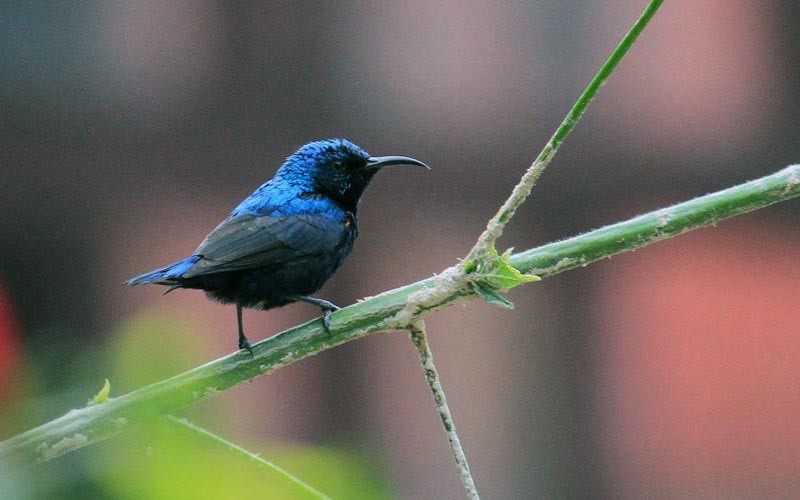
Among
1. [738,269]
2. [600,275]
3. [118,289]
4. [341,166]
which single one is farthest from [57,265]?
[738,269]

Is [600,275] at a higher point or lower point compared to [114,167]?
higher

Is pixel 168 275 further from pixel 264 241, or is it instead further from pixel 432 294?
pixel 432 294

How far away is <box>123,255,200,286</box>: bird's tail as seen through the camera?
2219 millimetres

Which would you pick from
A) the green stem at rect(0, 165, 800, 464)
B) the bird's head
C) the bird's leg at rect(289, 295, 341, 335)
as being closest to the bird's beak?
the bird's head

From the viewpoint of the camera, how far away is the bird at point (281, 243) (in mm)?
2447

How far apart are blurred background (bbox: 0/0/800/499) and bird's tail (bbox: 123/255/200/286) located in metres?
2.11

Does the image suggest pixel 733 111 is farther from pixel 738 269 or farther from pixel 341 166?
pixel 341 166

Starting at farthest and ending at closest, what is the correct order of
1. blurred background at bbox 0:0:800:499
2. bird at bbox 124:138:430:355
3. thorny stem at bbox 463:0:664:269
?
blurred background at bbox 0:0:800:499
bird at bbox 124:138:430:355
thorny stem at bbox 463:0:664:269

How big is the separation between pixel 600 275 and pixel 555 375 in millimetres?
589

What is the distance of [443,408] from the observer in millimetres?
1308

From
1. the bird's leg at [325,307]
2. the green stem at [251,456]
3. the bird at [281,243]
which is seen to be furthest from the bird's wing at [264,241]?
the green stem at [251,456]

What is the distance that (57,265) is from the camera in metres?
4.65

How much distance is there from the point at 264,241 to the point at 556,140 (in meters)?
1.41

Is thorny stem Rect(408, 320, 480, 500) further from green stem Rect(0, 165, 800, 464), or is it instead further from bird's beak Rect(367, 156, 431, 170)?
bird's beak Rect(367, 156, 431, 170)
